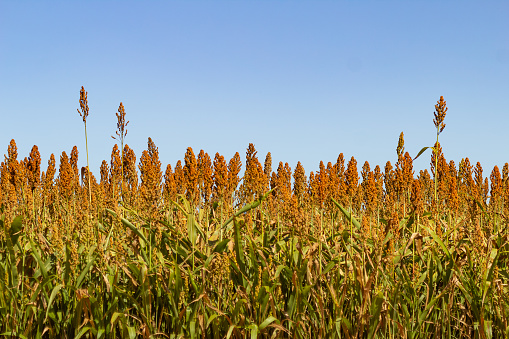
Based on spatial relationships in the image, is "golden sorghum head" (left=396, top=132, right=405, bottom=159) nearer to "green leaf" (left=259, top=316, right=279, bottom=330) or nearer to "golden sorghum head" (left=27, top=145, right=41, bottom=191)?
"green leaf" (left=259, top=316, right=279, bottom=330)

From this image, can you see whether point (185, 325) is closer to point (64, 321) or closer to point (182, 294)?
point (182, 294)

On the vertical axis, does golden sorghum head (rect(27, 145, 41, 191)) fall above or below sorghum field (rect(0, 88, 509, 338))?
above

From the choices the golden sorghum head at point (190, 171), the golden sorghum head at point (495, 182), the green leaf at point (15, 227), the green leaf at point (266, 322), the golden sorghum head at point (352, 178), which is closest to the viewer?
the green leaf at point (266, 322)

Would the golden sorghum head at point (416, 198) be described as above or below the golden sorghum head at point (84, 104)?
below

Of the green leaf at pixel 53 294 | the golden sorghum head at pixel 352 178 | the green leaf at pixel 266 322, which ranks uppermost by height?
the golden sorghum head at pixel 352 178

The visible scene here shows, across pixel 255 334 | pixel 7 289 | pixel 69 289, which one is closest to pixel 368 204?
pixel 255 334

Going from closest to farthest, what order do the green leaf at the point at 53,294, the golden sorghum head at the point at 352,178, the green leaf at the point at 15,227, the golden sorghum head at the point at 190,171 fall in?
the green leaf at the point at 53,294 < the green leaf at the point at 15,227 < the golden sorghum head at the point at 190,171 < the golden sorghum head at the point at 352,178

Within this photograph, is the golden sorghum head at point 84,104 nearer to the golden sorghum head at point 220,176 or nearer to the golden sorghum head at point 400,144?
the golden sorghum head at point 220,176

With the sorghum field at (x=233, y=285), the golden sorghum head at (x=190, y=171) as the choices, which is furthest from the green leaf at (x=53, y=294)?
the golden sorghum head at (x=190, y=171)

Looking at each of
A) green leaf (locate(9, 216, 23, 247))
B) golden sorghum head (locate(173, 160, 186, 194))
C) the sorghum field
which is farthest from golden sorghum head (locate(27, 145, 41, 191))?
green leaf (locate(9, 216, 23, 247))

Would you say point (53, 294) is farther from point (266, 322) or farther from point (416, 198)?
point (416, 198)

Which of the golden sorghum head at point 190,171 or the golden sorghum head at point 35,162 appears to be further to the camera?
the golden sorghum head at point 35,162

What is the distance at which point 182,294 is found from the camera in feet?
12.0

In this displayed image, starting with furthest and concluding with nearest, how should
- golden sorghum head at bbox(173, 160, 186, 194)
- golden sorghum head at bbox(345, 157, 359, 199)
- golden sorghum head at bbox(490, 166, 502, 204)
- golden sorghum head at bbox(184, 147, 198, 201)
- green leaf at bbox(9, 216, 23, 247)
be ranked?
golden sorghum head at bbox(490, 166, 502, 204) → golden sorghum head at bbox(173, 160, 186, 194) → golden sorghum head at bbox(345, 157, 359, 199) → golden sorghum head at bbox(184, 147, 198, 201) → green leaf at bbox(9, 216, 23, 247)
